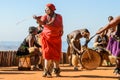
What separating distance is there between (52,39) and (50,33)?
200 mm

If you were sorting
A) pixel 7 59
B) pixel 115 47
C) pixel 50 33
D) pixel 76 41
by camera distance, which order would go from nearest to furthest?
pixel 115 47 < pixel 50 33 < pixel 76 41 < pixel 7 59

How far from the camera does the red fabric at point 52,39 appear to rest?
13398 mm

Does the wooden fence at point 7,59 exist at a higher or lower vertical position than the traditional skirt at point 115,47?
higher

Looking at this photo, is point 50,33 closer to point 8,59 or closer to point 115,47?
point 115,47

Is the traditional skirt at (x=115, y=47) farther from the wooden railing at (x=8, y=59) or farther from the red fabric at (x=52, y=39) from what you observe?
the wooden railing at (x=8, y=59)

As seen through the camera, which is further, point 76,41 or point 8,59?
point 8,59

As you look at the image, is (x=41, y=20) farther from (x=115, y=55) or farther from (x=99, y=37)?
(x=99, y=37)

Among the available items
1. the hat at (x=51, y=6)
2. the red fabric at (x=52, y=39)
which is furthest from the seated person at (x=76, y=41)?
the hat at (x=51, y=6)

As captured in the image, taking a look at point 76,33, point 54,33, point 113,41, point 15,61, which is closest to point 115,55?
point 113,41

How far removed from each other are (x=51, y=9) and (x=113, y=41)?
2.00 meters

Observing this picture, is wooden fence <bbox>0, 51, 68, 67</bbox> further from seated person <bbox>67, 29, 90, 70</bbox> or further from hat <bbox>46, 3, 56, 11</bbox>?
hat <bbox>46, 3, 56, 11</bbox>

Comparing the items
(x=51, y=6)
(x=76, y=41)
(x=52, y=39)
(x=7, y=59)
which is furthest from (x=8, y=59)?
(x=51, y=6)

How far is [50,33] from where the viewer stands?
13.4m

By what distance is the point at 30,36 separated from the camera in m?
17.5
